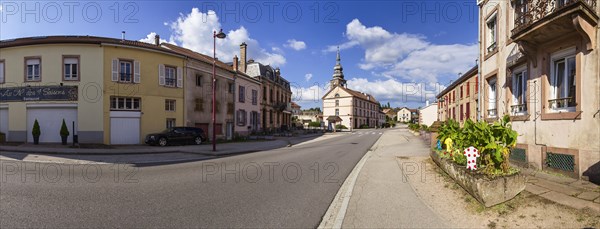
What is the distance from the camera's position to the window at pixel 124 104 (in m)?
18.7

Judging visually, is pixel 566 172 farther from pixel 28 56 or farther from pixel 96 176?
pixel 28 56

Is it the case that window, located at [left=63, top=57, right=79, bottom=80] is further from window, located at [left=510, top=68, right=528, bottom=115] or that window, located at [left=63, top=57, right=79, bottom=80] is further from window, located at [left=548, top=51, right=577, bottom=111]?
window, located at [left=548, top=51, right=577, bottom=111]

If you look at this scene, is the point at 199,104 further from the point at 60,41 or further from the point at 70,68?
the point at 60,41

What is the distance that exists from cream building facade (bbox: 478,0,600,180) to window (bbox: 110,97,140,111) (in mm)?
20794

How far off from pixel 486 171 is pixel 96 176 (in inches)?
399

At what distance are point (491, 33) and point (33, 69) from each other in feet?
86.1

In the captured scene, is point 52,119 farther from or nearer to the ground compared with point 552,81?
nearer to the ground

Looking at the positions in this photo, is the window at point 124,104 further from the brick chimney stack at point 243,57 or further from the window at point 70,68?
the brick chimney stack at point 243,57

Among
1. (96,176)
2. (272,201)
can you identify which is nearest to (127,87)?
(96,176)

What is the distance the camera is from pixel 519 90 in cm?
1002

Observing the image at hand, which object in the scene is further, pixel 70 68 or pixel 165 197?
pixel 70 68

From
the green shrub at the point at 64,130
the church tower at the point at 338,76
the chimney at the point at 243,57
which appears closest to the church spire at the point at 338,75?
the church tower at the point at 338,76

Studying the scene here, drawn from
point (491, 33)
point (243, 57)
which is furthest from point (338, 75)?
point (491, 33)

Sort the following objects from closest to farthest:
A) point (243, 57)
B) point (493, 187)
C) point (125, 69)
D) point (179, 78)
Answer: point (493, 187)
point (125, 69)
point (179, 78)
point (243, 57)
